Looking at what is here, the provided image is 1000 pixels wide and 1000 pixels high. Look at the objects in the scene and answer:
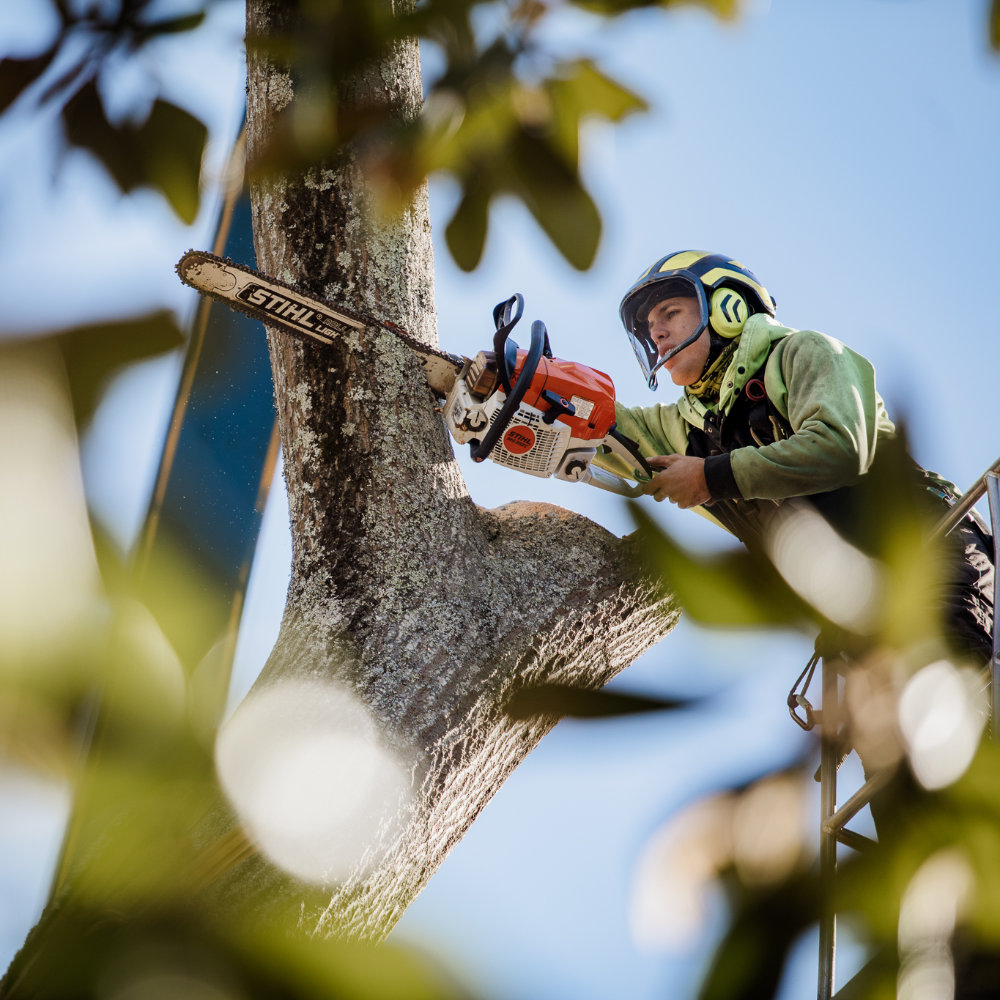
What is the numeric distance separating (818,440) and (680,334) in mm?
902

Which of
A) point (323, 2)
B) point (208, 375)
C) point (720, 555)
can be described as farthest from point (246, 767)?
point (208, 375)

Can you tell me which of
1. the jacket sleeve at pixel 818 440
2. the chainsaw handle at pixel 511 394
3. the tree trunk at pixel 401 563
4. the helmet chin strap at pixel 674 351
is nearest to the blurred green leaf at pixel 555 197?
the tree trunk at pixel 401 563

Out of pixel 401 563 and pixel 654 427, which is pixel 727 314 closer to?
pixel 654 427

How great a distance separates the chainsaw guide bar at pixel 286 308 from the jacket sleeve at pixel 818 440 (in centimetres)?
85

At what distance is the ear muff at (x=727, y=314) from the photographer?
10.6ft

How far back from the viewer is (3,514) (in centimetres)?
55

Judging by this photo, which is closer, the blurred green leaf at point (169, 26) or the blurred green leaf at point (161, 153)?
the blurred green leaf at point (169, 26)

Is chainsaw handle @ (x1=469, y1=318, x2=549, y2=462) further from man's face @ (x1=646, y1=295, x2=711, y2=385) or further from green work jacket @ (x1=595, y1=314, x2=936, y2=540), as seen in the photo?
man's face @ (x1=646, y1=295, x2=711, y2=385)

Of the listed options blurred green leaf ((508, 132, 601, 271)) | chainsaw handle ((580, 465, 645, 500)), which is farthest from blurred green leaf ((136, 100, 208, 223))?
chainsaw handle ((580, 465, 645, 500))

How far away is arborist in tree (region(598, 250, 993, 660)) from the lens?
260cm

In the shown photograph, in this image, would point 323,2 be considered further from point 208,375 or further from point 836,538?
point 208,375

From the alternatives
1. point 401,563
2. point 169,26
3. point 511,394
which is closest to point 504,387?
point 511,394

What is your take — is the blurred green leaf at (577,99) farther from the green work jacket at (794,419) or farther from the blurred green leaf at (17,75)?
the green work jacket at (794,419)

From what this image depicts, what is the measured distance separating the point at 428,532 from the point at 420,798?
1.63 ft
